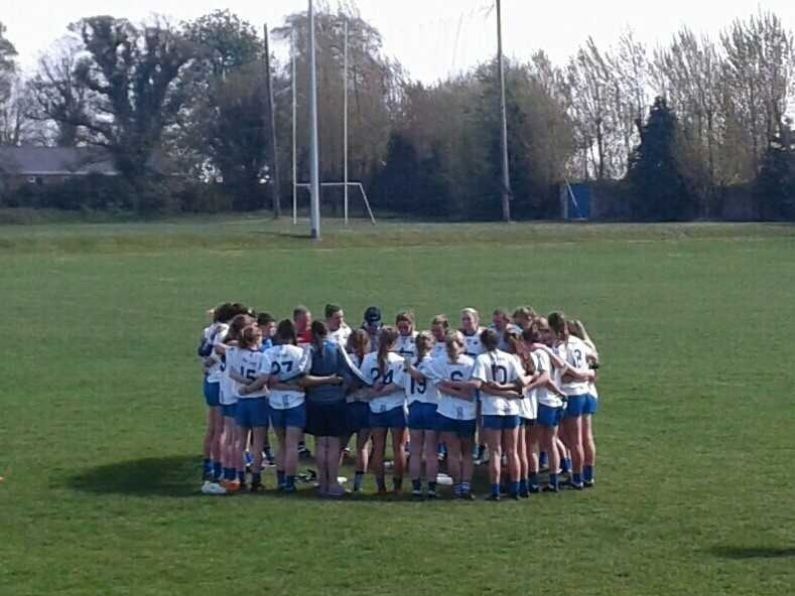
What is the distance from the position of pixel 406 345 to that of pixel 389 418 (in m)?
0.83

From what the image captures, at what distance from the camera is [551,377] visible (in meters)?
15.7

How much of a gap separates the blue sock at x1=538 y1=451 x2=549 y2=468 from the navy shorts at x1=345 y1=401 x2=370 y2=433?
198 centimetres

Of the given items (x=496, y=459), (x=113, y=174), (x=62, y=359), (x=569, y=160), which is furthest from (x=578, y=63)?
(x=496, y=459)

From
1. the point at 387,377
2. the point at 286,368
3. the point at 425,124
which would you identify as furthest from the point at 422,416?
the point at 425,124

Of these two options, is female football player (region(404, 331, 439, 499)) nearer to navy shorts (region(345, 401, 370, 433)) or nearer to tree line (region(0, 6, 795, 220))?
navy shorts (region(345, 401, 370, 433))

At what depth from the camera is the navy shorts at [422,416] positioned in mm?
15438

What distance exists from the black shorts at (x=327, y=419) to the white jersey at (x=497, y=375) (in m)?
1.50

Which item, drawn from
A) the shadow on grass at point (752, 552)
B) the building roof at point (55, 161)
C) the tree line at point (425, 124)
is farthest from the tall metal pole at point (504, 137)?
the shadow on grass at point (752, 552)

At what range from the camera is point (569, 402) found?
633 inches

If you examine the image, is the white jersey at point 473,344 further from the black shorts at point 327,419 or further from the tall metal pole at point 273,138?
the tall metal pole at point 273,138

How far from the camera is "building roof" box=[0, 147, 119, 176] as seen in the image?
89312 millimetres

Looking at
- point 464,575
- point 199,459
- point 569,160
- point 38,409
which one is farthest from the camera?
point 569,160

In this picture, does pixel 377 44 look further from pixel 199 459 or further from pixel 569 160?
pixel 199 459

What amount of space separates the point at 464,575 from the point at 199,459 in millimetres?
6281
